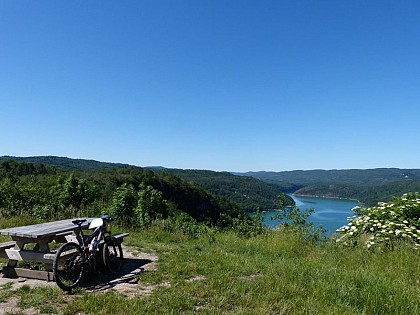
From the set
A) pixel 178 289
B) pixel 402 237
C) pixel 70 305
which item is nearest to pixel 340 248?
pixel 402 237

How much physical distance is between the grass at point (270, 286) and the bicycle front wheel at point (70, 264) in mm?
380

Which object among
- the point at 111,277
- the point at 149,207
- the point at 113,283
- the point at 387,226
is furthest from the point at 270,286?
the point at 149,207

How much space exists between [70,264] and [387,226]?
214 inches

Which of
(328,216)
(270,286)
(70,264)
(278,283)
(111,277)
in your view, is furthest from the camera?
(328,216)

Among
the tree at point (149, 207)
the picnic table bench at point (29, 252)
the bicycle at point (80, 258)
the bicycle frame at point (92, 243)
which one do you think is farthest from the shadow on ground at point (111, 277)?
the tree at point (149, 207)

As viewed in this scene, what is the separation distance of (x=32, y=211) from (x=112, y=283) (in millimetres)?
7277

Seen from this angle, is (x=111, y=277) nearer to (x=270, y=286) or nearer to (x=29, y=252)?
(x=29, y=252)

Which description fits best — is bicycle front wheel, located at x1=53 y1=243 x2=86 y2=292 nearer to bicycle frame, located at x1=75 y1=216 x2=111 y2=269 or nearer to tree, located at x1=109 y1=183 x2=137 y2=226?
bicycle frame, located at x1=75 y1=216 x2=111 y2=269

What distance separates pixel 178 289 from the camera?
4043mm

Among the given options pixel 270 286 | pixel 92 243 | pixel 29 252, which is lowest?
pixel 270 286

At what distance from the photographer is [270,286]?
13.3 feet

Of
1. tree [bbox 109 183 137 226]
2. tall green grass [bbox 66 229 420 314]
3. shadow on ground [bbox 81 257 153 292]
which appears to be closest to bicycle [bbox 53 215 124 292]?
shadow on ground [bbox 81 257 153 292]

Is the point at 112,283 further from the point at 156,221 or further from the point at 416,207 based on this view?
the point at 416,207

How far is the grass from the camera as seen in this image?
3459 millimetres
